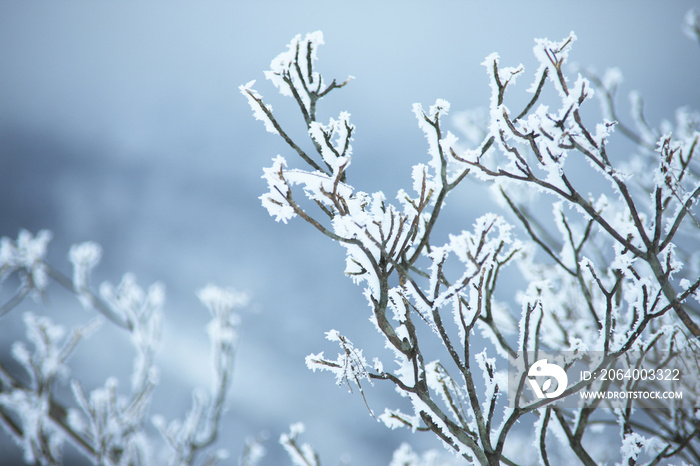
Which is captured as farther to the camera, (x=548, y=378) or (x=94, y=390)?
(x=94, y=390)

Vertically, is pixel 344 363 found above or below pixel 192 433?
above

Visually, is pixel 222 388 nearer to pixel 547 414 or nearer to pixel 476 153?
pixel 547 414

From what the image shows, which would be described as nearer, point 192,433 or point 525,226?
point 525,226

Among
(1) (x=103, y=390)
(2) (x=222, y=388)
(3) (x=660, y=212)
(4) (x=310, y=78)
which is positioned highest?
(3) (x=660, y=212)

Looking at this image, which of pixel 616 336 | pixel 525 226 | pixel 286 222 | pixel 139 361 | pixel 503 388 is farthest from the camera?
pixel 139 361

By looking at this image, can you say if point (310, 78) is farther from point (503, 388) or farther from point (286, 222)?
point (503, 388)

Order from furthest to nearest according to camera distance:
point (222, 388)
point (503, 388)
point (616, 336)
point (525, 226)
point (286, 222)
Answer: point (222, 388) < point (525, 226) < point (616, 336) < point (503, 388) < point (286, 222)

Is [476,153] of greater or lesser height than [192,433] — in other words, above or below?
above

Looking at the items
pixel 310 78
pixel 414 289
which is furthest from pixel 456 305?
pixel 310 78

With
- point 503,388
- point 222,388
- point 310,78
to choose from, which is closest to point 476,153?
point 310,78
